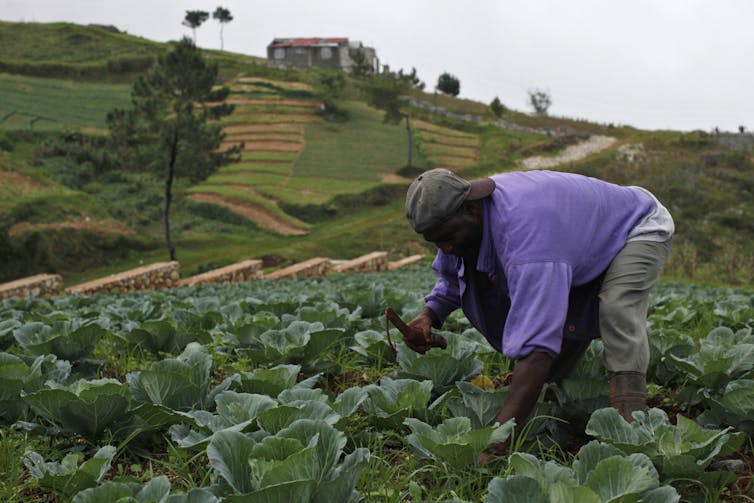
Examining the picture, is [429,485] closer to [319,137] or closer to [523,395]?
[523,395]

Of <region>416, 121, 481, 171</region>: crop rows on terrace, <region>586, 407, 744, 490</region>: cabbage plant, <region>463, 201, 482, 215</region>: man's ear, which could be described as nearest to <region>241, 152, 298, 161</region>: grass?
<region>416, 121, 481, 171</region>: crop rows on terrace

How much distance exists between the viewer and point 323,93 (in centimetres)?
4953

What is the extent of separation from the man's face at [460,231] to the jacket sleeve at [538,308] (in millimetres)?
281

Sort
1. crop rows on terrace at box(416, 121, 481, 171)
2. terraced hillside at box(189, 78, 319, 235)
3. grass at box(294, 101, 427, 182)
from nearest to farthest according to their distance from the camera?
terraced hillside at box(189, 78, 319, 235)
grass at box(294, 101, 427, 182)
crop rows on terrace at box(416, 121, 481, 171)

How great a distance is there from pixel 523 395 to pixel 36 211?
24.6 m

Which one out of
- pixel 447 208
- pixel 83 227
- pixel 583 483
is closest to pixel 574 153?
pixel 83 227

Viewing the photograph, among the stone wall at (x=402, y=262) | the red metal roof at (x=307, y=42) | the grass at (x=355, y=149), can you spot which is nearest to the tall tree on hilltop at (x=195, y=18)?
the red metal roof at (x=307, y=42)

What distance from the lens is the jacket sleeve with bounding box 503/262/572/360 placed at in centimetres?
239

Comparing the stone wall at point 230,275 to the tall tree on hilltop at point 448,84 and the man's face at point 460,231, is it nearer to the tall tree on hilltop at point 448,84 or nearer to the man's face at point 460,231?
the man's face at point 460,231

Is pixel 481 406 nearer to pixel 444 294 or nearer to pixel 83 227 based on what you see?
pixel 444 294

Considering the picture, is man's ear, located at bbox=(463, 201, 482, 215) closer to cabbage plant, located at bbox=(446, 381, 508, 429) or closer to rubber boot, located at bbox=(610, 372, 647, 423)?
cabbage plant, located at bbox=(446, 381, 508, 429)

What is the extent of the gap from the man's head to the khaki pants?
1.72 ft

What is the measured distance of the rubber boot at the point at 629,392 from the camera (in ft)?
8.76

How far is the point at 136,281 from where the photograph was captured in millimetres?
16766
